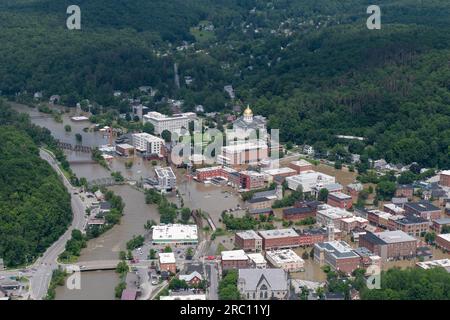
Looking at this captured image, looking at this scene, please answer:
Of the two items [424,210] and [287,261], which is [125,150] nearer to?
[424,210]

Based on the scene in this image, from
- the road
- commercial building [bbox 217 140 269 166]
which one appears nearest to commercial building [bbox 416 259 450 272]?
the road

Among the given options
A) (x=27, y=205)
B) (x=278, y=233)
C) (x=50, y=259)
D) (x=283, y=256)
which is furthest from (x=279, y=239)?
(x=27, y=205)

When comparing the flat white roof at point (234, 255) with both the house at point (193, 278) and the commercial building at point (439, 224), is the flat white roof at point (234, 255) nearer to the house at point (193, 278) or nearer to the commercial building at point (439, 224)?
the house at point (193, 278)

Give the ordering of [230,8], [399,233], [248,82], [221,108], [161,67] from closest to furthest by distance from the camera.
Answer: [399,233], [221,108], [248,82], [161,67], [230,8]

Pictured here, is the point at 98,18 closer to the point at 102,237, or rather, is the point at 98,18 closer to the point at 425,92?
the point at 425,92

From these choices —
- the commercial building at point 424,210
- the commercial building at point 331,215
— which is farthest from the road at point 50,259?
the commercial building at point 424,210
